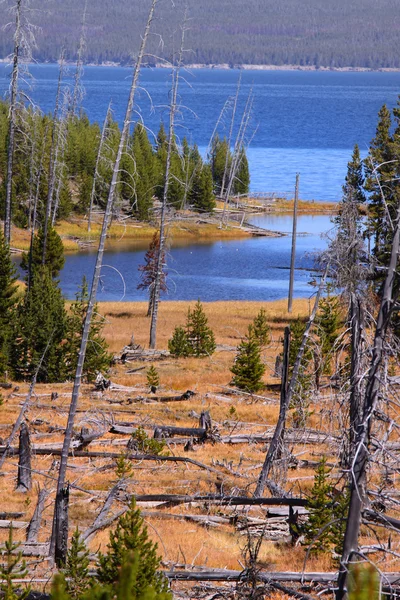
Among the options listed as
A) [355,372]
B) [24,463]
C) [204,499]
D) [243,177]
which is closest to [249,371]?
[204,499]

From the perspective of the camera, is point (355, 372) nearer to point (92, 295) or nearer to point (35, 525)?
point (92, 295)

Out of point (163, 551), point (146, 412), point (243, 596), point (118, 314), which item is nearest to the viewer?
point (243, 596)

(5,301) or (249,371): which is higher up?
(5,301)

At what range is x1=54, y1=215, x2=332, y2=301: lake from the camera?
56938 mm

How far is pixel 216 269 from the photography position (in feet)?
215

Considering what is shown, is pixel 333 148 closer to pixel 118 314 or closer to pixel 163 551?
pixel 118 314

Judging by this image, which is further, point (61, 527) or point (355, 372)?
point (61, 527)

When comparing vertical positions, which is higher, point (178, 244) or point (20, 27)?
point (20, 27)

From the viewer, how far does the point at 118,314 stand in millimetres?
48750

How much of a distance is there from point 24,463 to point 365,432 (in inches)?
355

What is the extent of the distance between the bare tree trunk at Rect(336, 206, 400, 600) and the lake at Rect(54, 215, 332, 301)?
41358 millimetres

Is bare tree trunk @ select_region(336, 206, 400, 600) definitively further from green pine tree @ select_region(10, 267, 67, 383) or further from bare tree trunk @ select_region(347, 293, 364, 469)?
green pine tree @ select_region(10, 267, 67, 383)

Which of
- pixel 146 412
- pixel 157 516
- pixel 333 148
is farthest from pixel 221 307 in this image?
pixel 333 148

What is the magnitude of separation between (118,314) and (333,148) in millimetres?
103211
